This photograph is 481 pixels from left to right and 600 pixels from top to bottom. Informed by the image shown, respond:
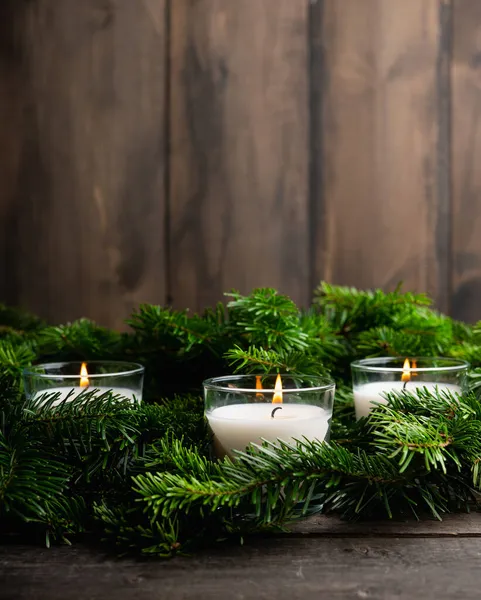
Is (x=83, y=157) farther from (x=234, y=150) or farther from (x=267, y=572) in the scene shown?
(x=267, y=572)

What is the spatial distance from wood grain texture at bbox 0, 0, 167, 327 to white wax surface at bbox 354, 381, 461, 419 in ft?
2.28

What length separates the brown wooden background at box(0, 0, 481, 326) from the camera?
119cm

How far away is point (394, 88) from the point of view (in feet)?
3.92

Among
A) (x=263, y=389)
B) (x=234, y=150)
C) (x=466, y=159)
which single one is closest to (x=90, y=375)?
(x=263, y=389)

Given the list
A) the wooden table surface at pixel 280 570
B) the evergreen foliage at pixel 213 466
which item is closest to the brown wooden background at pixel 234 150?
the evergreen foliage at pixel 213 466

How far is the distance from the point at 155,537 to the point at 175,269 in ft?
2.75

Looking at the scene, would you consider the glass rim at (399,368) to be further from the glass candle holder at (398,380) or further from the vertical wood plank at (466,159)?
the vertical wood plank at (466,159)

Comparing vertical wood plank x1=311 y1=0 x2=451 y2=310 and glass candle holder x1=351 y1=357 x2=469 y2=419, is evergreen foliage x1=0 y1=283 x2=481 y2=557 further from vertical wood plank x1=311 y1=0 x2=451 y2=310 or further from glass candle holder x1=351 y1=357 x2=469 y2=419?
vertical wood plank x1=311 y1=0 x2=451 y2=310

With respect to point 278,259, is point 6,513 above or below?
below

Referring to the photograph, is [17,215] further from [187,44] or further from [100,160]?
[187,44]

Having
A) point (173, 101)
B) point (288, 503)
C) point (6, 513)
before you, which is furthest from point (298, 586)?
point (173, 101)

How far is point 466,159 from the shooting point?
1.20m

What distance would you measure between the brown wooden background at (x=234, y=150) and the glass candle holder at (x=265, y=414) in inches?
29.1

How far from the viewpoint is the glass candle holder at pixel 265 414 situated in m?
0.46
